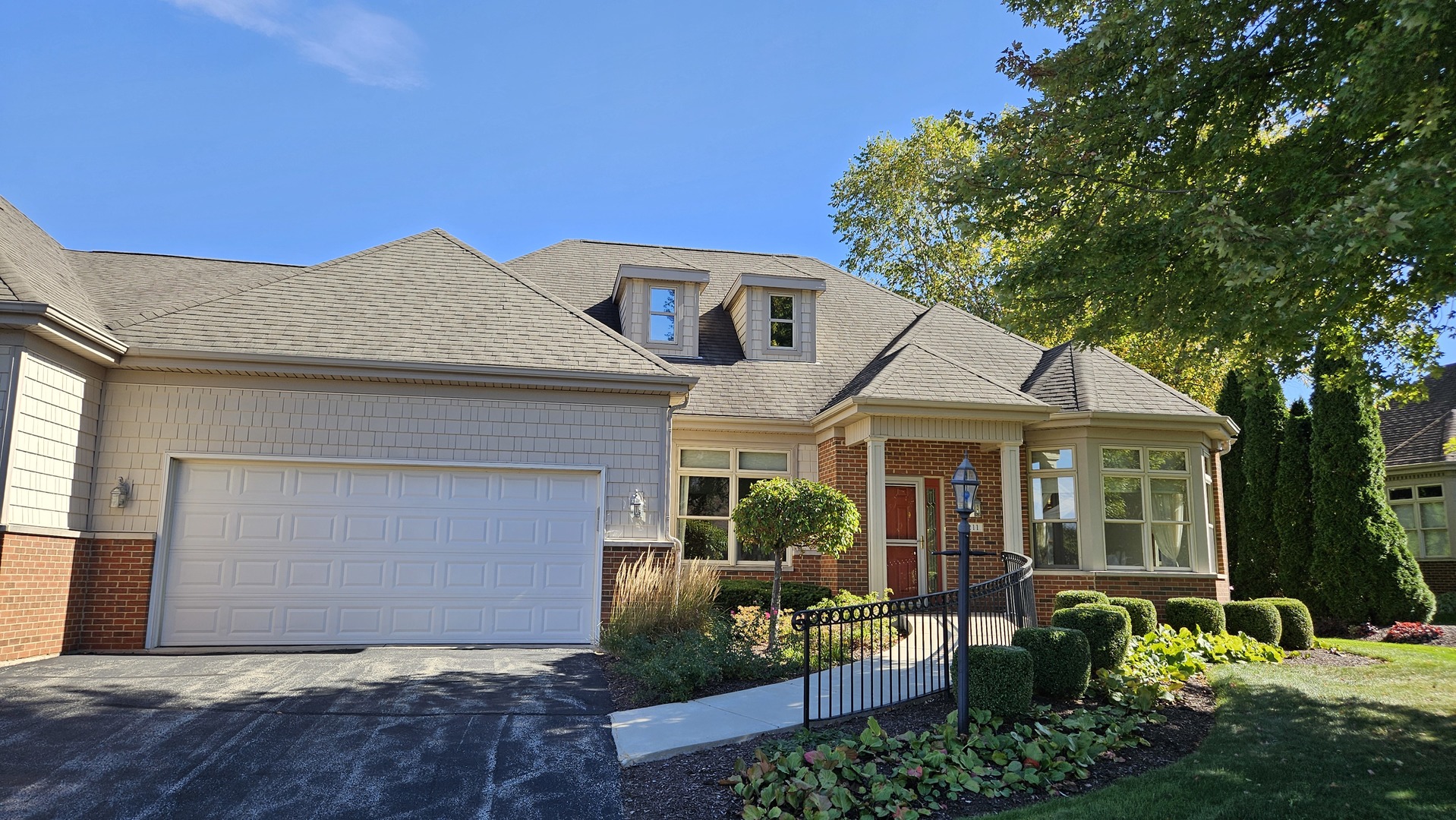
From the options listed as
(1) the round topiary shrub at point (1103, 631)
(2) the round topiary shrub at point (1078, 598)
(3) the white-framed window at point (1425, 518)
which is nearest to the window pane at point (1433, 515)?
(3) the white-framed window at point (1425, 518)

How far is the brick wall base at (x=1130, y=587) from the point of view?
43.4ft

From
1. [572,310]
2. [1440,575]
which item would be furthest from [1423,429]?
[572,310]

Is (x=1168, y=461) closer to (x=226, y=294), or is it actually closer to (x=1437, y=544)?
(x=1437, y=544)

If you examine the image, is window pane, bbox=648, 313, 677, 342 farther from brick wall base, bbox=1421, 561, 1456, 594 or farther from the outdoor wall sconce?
brick wall base, bbox=1421, 561, 1456, 594

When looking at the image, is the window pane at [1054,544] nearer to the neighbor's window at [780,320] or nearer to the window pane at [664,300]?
the neighbor's window at [780,320]

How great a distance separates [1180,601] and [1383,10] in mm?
7972

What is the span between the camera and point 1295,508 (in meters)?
16.6

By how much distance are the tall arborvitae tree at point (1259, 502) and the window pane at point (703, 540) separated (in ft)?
34.9

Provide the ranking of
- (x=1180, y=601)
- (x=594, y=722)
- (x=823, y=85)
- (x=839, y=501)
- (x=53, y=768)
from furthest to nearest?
(x=823, y=85) → (x=1180, y=601) → (x=839, y=501) → (x=594, y=722) → (x=53, y=768)

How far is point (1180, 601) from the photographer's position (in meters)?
11.6

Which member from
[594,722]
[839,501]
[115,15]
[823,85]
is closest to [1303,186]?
[839,501]

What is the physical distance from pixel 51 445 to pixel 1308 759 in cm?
1195

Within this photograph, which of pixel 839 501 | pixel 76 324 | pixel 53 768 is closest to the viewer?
pixel 53 768

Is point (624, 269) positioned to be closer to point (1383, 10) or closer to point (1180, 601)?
point (1180, 601)
